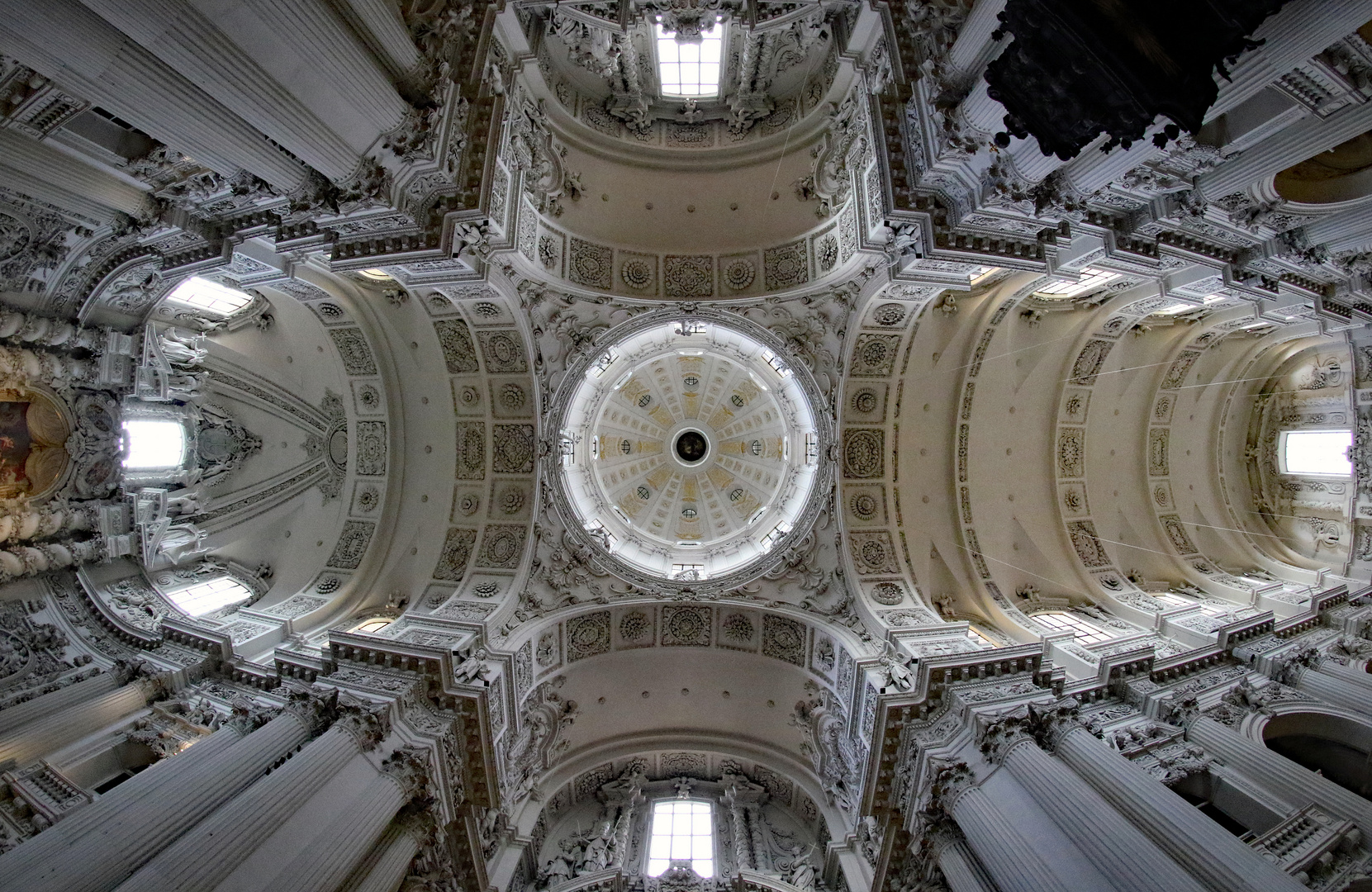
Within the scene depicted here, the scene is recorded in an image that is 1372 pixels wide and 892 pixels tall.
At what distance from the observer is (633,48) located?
1911cm

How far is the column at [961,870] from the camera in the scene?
12.6m

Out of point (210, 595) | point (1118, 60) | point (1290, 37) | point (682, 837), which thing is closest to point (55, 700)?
point (210, 595)

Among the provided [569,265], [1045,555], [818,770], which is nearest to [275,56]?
[569,265]

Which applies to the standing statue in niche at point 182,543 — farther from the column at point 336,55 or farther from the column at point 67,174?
the column at point 336,55

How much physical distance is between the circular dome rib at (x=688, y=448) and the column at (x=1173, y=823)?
10.8 metres

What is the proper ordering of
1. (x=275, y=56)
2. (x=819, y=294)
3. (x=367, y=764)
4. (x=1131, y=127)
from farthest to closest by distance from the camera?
(x=819, y=294), (x=367, y=764), (x=275, y=56), (x=1131, y=127)

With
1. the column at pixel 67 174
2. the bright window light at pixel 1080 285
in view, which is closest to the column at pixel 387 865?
the column at pixel 67 174

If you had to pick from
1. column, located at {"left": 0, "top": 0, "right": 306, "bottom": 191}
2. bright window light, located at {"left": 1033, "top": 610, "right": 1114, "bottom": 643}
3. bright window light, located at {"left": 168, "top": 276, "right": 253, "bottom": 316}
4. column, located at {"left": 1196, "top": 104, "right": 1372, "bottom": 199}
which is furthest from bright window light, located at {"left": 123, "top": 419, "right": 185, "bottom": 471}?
bright window light, located at {"left": 1033, "top": 610, "right": 1114, "bottom": 643}

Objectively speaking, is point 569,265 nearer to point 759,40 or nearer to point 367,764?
point 759,40

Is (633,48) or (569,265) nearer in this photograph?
(633,48)

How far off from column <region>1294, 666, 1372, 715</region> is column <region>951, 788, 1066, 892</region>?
8628mm

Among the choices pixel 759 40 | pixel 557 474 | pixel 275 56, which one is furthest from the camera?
Result: pixel 557 474

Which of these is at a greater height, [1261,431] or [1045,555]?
[1261,431]

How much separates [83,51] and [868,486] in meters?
21.6
